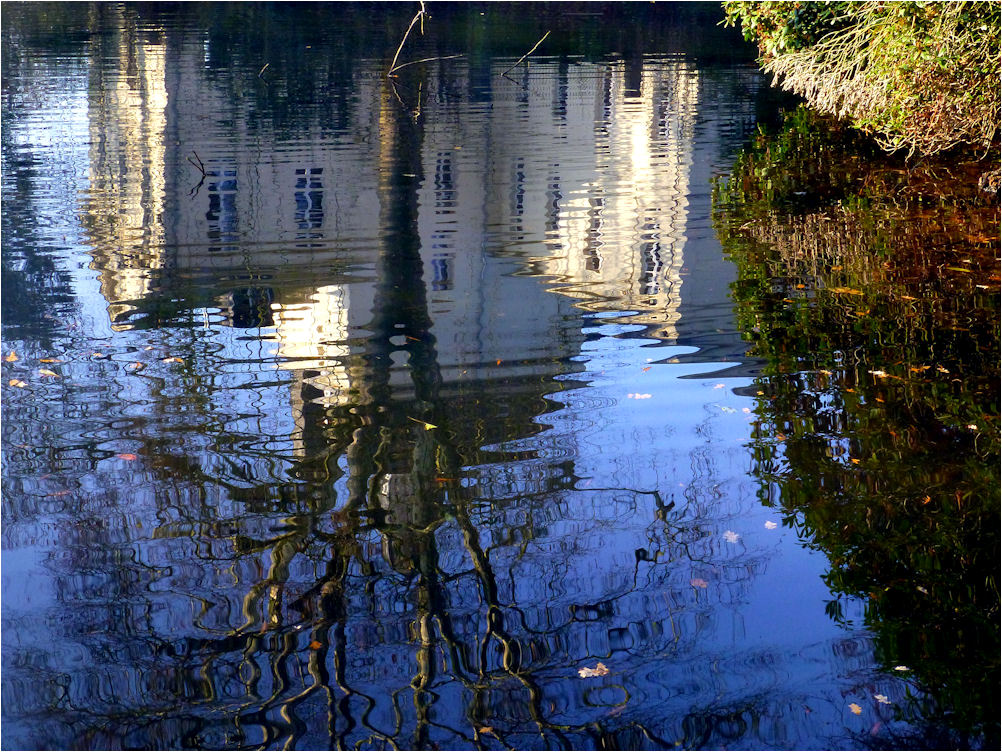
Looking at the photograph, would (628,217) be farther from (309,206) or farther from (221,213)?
(221,213)

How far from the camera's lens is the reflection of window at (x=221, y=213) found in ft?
40.9

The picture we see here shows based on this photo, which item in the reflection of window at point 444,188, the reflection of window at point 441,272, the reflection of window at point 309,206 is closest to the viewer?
the reflection of window at point 441,272

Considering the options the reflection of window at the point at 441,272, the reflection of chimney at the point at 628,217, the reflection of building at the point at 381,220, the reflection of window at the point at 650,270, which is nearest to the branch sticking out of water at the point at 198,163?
the reflection of building at the point at 381,220

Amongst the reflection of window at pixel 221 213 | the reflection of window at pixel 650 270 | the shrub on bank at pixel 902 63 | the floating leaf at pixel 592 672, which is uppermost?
the shrub on bank at pixel 902 63

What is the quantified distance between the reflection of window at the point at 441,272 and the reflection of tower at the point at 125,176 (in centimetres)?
294

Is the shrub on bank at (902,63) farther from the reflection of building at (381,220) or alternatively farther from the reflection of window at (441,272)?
the reflection of window at (441,272)

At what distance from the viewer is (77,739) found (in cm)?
440

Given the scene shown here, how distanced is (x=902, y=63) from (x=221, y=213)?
9.09 metres

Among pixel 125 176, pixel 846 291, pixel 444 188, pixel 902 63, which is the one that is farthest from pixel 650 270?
pixel 125 176

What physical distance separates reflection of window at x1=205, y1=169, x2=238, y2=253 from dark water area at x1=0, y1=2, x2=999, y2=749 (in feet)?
0.29

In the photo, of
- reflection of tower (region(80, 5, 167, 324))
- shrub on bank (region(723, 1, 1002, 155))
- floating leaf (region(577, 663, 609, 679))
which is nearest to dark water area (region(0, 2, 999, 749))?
floating leaf (region(577, 663, 609, 679))

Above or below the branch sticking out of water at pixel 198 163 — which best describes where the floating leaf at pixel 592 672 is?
below

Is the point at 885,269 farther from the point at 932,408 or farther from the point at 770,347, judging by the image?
the point at 932,408

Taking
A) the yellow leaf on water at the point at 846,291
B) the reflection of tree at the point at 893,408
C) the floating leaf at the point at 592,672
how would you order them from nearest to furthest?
the floating leaf at the point at 592,672
the reflection of tree at the point at 893,408
the yellow leaf on water at the point at 846,291
